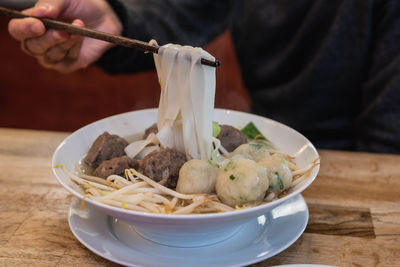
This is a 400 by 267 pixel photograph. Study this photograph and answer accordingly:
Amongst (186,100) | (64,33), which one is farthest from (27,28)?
(186,100)

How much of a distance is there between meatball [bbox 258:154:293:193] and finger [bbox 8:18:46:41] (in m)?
1.08

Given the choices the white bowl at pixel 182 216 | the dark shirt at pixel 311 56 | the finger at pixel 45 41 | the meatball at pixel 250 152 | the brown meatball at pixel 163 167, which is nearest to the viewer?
the white bowl at pixel 182 216

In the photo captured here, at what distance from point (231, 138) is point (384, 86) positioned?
3.57 feet

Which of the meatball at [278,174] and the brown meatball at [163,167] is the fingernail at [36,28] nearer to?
the brown meatball at [163,167]

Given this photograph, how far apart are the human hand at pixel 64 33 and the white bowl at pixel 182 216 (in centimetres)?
49

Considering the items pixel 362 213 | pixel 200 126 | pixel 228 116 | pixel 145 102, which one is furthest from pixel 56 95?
pixel 362 213

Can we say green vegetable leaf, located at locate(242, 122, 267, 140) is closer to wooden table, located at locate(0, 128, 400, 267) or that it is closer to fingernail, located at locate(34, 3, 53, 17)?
wooden table, located at locate(0, 128, 400, 267)

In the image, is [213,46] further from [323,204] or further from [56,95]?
[323,204]

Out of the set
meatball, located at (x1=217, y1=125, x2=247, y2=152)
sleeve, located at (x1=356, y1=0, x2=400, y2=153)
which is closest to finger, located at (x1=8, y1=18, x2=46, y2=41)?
meatball, located at (x1=217, y1=125, x2=247, y2=152)

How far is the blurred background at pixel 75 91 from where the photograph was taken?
12.9 feet

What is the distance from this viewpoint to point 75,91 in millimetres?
4047

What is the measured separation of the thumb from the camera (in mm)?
1717

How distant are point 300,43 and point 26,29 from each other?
143 cm

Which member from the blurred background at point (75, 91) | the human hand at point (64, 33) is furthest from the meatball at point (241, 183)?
the blurred background at point (75, 91)
